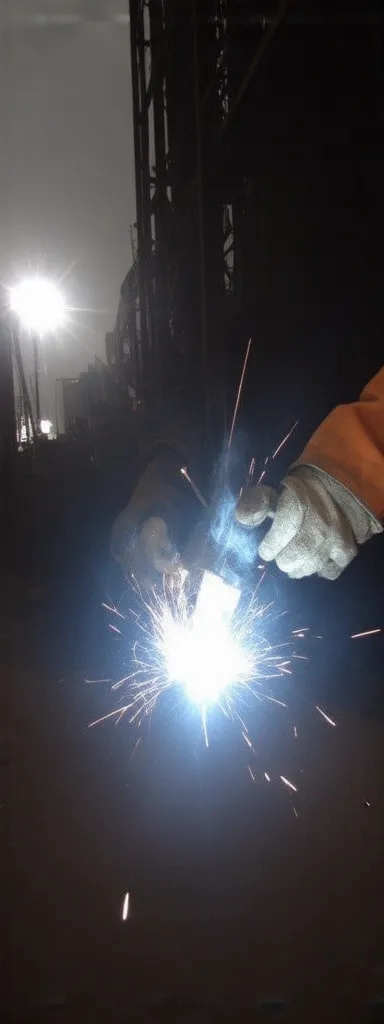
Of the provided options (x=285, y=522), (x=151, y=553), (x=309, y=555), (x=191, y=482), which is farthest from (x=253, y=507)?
(x=191, y=482)

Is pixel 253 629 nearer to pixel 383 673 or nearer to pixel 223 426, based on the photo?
A: pixel 383 673

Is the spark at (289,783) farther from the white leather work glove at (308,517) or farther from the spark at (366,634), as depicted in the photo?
the spark at (366,634)

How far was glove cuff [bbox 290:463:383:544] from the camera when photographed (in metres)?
1.90

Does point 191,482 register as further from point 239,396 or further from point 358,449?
point 239,396

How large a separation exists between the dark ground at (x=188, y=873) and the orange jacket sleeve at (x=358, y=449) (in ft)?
2.67

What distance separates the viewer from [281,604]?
9.44ft

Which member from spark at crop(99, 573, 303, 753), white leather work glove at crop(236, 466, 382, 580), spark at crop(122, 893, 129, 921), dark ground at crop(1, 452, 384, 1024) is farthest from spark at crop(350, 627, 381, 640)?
spark at crop(122, 893, 129, 921)

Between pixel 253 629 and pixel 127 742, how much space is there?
548 mm

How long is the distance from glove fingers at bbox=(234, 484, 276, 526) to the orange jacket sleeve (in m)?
0.15

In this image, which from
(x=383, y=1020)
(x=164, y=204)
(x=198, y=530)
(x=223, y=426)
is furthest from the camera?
(x=164, y=204)

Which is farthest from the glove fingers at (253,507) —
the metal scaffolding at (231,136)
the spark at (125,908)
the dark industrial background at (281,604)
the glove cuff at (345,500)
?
the metal scaffolding at (231,136)

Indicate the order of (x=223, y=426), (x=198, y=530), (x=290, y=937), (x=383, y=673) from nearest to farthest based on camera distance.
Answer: (x=290, y=937) < (x=198, y=530) < (x=383, y=673) < (x=223, y=426)

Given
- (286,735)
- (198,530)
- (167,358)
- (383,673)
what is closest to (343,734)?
(286,735)

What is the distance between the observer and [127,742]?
2.44 m
